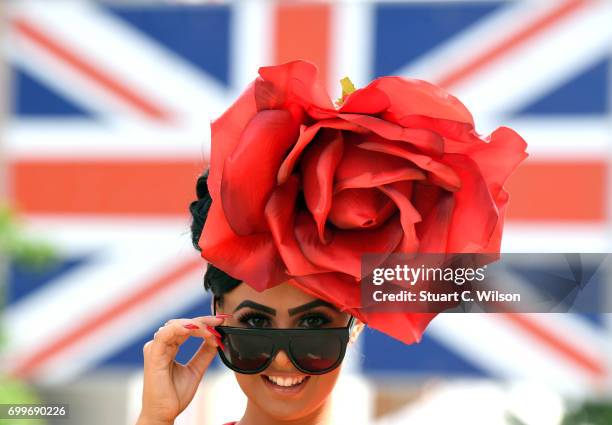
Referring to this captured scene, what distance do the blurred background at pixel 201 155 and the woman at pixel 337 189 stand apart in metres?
3.10

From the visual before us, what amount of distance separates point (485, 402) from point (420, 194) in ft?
10.6

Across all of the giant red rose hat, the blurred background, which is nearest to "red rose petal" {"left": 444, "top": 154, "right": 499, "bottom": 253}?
the giant red rose hat

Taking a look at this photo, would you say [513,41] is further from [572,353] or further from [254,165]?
[254,165]

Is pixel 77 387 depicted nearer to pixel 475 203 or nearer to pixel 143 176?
Answer: pixel 143 176

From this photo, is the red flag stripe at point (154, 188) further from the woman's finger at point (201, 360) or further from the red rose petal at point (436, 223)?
the red rose petal at point (436, 223)

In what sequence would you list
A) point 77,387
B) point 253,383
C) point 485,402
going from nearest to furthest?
point 253,383 < point 485,402 < point 77,387

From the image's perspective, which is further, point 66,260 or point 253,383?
point 66,260

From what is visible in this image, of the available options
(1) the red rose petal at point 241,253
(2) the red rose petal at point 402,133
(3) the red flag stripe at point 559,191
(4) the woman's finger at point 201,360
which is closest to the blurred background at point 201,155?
(3) the red flag stripe at point 559,191

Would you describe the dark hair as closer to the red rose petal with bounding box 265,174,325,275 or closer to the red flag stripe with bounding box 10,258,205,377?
the red rose petal with bounding box 265,174,325,275

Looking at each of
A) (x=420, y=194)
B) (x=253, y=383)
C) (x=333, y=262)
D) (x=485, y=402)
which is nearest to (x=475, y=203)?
(x=420, y=194)

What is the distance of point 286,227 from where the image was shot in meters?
1.29

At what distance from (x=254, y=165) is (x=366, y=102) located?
0.15m

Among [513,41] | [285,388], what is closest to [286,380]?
[285,388]

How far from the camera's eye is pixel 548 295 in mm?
1281
